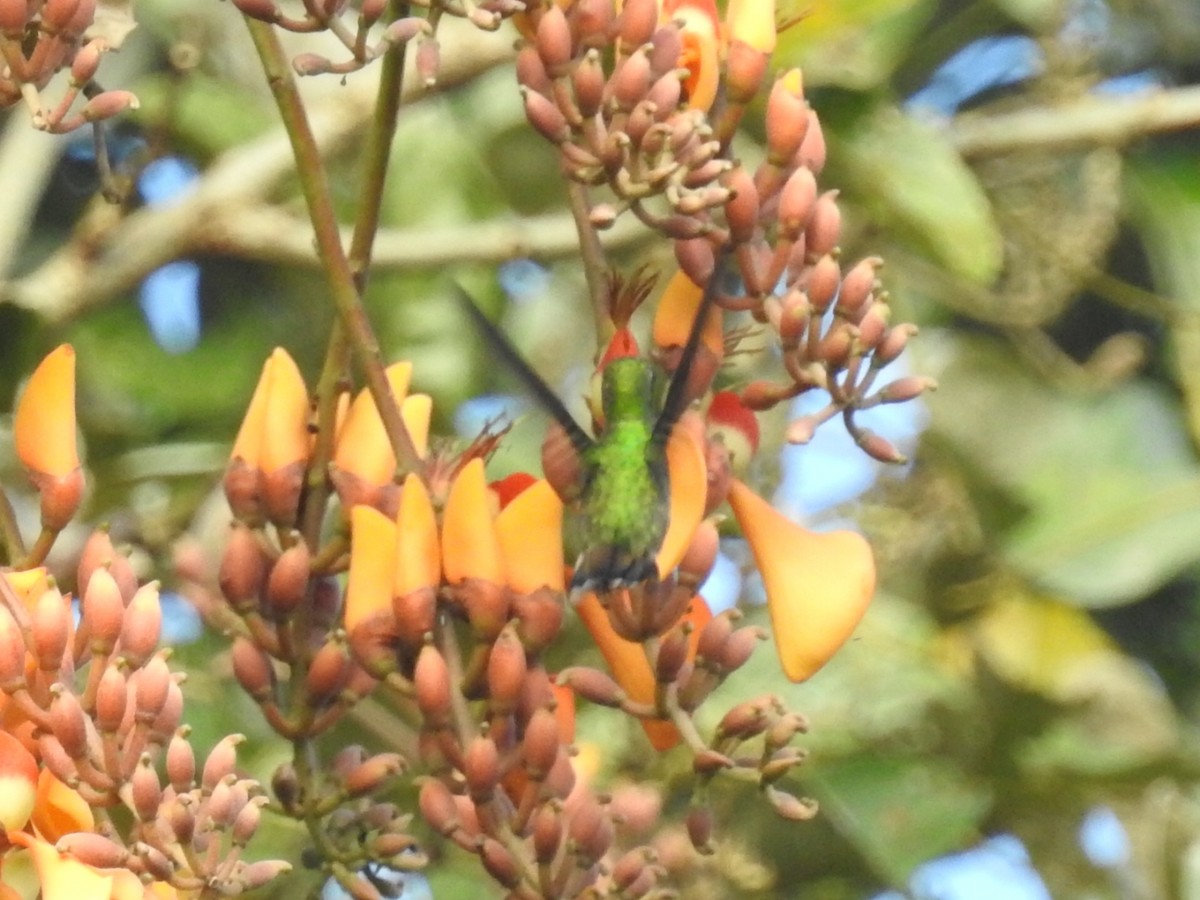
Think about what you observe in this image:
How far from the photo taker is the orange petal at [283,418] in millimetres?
947

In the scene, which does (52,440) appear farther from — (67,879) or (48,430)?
(67,879)

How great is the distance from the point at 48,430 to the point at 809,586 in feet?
1.24

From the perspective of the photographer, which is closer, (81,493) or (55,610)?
(55,610)

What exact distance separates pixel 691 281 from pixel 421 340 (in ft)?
3.47

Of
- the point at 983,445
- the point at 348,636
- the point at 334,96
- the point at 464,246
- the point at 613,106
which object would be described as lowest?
the point at 983,445

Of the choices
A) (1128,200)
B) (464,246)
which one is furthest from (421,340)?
(1128,200)

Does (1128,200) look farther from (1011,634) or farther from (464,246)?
(464,246)

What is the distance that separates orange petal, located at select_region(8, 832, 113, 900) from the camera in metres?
0.73

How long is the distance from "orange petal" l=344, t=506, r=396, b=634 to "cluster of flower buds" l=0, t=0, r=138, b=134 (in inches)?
8.6

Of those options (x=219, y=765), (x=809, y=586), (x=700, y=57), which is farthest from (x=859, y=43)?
(x=219, y=765)

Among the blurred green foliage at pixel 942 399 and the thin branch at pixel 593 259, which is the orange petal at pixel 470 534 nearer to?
the thin branch at pixel 593 259

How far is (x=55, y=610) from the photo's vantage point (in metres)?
0.81

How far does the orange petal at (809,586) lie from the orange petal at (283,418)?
0.21m

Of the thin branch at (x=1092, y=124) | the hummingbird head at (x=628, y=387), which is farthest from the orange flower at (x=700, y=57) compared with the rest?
the thin branch at (x=1092, y=124)
